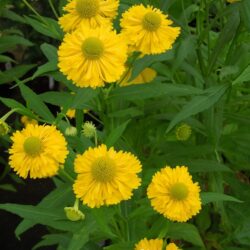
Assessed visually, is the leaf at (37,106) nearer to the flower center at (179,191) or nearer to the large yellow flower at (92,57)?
the large yellow flower at (92,57)

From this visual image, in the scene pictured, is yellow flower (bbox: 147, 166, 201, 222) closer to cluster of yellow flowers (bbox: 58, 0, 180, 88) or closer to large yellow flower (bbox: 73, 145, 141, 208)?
large yellow flower (bbox: 73, 145, 141, 208)

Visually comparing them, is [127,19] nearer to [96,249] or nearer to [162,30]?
[162,30]

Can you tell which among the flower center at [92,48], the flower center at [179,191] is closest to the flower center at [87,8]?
the flower center at [92,48]

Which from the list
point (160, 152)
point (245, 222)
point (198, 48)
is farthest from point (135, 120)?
point (245, 222)

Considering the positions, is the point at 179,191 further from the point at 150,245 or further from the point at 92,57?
the point at 92,57

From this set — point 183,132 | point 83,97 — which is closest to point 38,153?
point 83,97

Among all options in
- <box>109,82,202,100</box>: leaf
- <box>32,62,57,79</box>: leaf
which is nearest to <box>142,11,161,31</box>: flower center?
<box>109,82,202,100</box>: leaf
